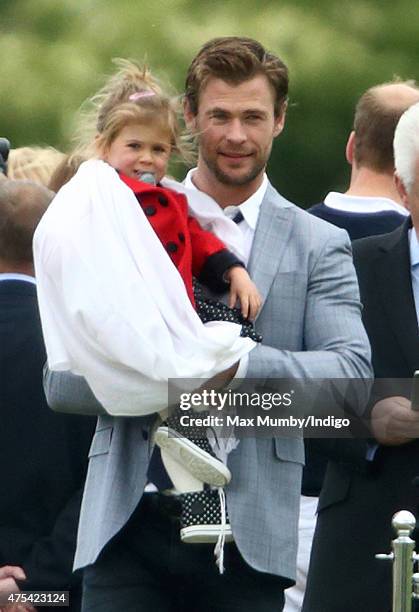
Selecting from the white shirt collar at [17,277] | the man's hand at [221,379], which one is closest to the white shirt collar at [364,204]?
the white shirt collar at [17,277]

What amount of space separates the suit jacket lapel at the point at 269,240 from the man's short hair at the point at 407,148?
0.46 m

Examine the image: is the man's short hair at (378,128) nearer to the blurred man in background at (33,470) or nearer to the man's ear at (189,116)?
the man's ear at (189,116)

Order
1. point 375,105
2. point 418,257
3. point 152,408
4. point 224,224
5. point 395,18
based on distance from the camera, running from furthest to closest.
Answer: point 395,18 → point 375,105 → point 418,257 → point 224,224 → point 152,408

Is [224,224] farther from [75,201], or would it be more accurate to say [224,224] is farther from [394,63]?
[394,63]

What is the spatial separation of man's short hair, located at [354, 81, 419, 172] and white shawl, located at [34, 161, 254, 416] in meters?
2.05

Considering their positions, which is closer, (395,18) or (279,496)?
(279,496)

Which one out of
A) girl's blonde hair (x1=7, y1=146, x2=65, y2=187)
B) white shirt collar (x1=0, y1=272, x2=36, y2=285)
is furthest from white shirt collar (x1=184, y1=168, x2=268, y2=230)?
girl's blonde hair (x1=7, y1=146, x2=65, y2=187)

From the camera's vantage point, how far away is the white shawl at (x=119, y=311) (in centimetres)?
475

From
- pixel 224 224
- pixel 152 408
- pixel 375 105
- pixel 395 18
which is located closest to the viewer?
pixel 152 408

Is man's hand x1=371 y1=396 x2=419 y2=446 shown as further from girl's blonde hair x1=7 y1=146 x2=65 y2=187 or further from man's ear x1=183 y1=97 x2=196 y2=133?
girl's blonde hair x1=7 y1=146 x2=65 y2=187

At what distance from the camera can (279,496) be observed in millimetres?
5074

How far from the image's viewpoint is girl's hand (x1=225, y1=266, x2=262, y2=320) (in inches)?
197

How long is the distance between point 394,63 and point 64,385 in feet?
13.7

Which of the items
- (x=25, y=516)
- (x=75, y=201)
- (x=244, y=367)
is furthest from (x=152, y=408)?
(x=25, y=516)
